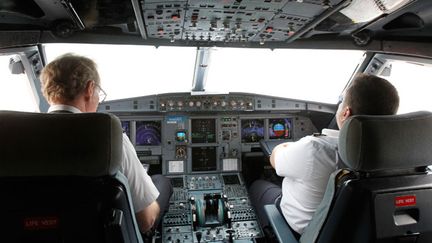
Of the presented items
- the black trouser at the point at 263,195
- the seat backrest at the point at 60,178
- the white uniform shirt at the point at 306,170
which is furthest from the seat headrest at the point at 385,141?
the black trouser at the point at 263,195

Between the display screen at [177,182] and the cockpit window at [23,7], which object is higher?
the cockpit window at [23,7]

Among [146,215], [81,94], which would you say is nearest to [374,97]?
[146,215]

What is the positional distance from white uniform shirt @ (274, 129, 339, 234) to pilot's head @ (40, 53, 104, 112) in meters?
1.12

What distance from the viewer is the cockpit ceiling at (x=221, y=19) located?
2.05 meters

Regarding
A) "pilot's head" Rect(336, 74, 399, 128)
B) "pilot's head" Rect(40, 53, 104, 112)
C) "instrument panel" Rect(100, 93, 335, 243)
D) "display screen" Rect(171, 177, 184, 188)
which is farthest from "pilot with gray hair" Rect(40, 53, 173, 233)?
"display screen" Rect(171, 177, 184, 188)

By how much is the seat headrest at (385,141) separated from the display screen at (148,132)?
2.64 m

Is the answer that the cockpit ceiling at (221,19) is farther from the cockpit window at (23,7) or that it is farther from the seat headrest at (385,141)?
the seat headrest at (385,141)

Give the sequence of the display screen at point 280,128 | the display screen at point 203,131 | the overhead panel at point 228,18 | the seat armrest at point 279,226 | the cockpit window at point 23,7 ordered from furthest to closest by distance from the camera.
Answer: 1. the display screen at point 280,128
2. the display screen at point 203,131
3. the cockpit window at point 23,7
4. the overhead panel at point 228,18
5. the seat armrest at point 279,226

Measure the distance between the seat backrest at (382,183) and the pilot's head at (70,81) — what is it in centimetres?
117

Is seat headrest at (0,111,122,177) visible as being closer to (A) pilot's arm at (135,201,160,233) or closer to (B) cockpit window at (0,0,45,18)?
(A) pilot's arm at (135,201,160,233)

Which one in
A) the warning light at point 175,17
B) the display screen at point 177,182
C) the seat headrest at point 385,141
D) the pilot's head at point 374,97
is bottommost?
the display screen at point 177,182

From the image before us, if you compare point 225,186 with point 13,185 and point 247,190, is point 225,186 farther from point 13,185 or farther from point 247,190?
point 13,185

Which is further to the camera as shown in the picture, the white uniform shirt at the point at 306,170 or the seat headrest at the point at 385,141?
the white uniform shirt at the point at 306,170

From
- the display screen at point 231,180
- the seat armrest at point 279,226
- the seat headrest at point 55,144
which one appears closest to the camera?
the seat headrest at point 55,144
